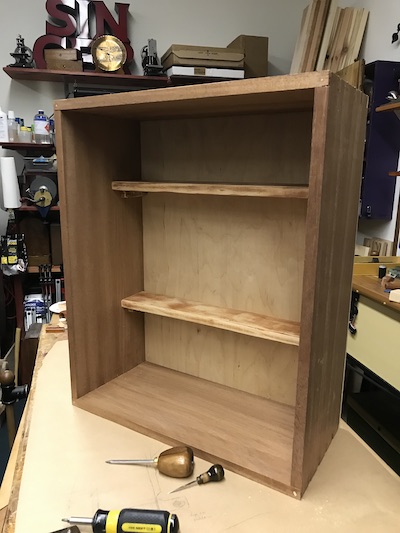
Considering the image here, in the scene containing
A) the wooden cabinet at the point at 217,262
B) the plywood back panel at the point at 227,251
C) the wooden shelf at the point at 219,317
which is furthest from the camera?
the plywood back panel at the point at 227,251

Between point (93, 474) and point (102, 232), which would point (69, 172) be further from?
point (93, 474)

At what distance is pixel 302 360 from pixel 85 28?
3.17 m

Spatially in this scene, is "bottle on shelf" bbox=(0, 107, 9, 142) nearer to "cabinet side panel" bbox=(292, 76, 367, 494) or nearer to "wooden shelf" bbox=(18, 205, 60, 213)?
"wooden shelf" bbox=(18, 205, 60, 213)

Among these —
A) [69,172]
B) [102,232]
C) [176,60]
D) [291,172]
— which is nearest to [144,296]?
[102,232]

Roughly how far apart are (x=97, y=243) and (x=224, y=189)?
429 millimetres

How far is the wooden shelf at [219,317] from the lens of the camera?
3.19ft

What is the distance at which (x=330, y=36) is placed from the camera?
2.88 meters

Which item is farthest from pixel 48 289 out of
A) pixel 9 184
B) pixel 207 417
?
pixel 207 417

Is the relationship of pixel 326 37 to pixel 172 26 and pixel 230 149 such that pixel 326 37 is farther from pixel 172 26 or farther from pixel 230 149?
pixel 230 149

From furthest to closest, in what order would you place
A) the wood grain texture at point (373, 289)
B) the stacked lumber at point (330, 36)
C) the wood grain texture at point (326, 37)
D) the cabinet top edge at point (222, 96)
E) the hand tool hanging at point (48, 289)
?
1. the hand tool hanging at point (48, 289)
2. the wood grain texture at point (326, 37)
3. the stacked lumber at point (330, 36)
4. the wood grain texture at point (373, 289)
5. the cabinet top edge at point (222, 96)

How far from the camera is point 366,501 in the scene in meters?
0.87

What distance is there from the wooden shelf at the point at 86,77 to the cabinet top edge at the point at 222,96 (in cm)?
222

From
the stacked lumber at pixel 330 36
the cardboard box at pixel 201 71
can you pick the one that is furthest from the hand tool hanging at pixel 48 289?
the stacked lumber at pixel 330 36

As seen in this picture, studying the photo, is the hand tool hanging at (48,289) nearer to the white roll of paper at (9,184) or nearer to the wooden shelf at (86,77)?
the white roll of paper at (9,184)
